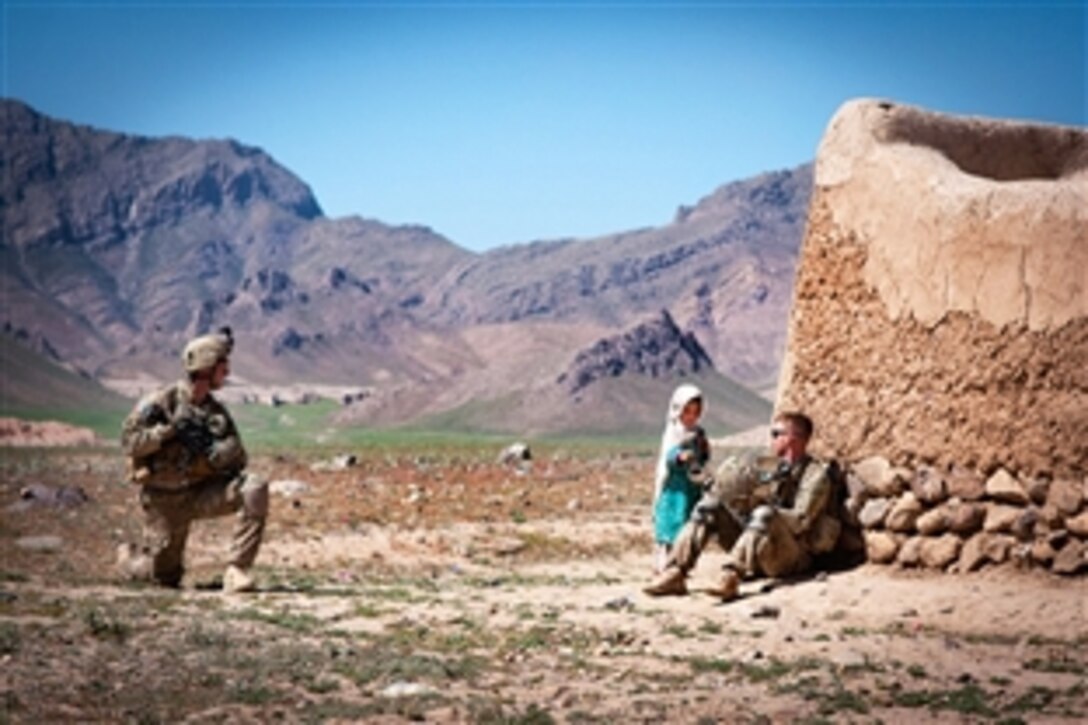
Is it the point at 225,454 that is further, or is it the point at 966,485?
the point at 225,454

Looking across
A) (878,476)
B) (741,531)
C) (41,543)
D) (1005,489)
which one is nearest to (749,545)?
(741,531)

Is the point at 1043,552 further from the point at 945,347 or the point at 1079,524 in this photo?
the point at 945,347

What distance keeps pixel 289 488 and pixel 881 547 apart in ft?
50.4

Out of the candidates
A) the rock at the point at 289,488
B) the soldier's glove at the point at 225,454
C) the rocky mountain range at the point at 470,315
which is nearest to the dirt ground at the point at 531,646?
the soldier's glove at the point at 225,454

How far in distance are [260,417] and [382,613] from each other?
8960 cm

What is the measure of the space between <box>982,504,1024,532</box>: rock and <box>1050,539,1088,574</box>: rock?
0.40 metres

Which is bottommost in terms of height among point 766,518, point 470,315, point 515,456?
point 515,456

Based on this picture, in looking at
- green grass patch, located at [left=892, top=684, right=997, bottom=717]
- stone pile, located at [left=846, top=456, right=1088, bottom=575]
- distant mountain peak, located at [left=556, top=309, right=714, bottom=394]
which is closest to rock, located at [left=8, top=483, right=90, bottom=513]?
stone pile, located at [left=846, top=456, right=1088, bottom=575]

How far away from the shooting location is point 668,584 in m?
10.8

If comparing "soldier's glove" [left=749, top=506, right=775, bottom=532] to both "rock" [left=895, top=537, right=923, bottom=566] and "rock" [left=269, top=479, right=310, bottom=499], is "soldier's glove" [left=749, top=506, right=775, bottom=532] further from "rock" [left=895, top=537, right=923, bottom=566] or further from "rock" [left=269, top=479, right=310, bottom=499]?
"rock" [left=269, top=479, right=310, bottom=499]

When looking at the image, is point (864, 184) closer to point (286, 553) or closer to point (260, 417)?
point (286, 553)

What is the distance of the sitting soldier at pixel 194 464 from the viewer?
10.5 metres

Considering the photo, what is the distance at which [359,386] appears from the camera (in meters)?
131

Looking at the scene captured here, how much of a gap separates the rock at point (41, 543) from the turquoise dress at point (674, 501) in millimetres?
7320
